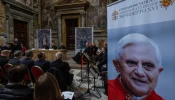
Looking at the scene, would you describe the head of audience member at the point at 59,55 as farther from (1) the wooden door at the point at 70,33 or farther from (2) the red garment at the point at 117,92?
(1) the wooden door at the point at 70,33

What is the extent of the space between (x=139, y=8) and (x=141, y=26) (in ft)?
0.78

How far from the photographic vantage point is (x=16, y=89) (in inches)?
60.6

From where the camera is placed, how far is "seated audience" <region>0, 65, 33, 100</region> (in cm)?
148

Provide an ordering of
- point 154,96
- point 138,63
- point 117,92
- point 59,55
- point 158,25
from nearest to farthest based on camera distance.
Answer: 1. point 158,25
2. point 154,96
3. point 138,63
4. point 117,92
5. point 59,55

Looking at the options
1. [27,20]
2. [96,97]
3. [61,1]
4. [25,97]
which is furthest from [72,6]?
[25,97]

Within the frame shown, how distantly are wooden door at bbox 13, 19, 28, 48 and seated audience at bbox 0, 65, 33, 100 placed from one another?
36.3 feet

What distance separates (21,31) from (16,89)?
12.0 m

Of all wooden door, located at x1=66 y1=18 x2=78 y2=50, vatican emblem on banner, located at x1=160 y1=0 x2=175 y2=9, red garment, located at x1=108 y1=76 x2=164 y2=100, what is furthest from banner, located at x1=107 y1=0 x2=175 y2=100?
wooden door, located at x1=66 y1=18 x2=78 y2=50

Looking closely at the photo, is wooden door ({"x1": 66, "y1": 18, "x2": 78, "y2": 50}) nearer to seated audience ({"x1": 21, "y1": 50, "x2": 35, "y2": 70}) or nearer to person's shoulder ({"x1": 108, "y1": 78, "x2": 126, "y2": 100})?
seated audience ({"x1": 21, "y1": 50, "x2": 35, "y2": 70})

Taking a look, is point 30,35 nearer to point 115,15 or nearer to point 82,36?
point 82,36

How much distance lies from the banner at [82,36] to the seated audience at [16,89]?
9130 millimetres

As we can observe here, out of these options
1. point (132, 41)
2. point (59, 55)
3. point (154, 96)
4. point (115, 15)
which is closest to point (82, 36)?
point (59, 55)

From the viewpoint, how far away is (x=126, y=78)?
2141 mm

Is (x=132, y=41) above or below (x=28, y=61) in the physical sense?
above
